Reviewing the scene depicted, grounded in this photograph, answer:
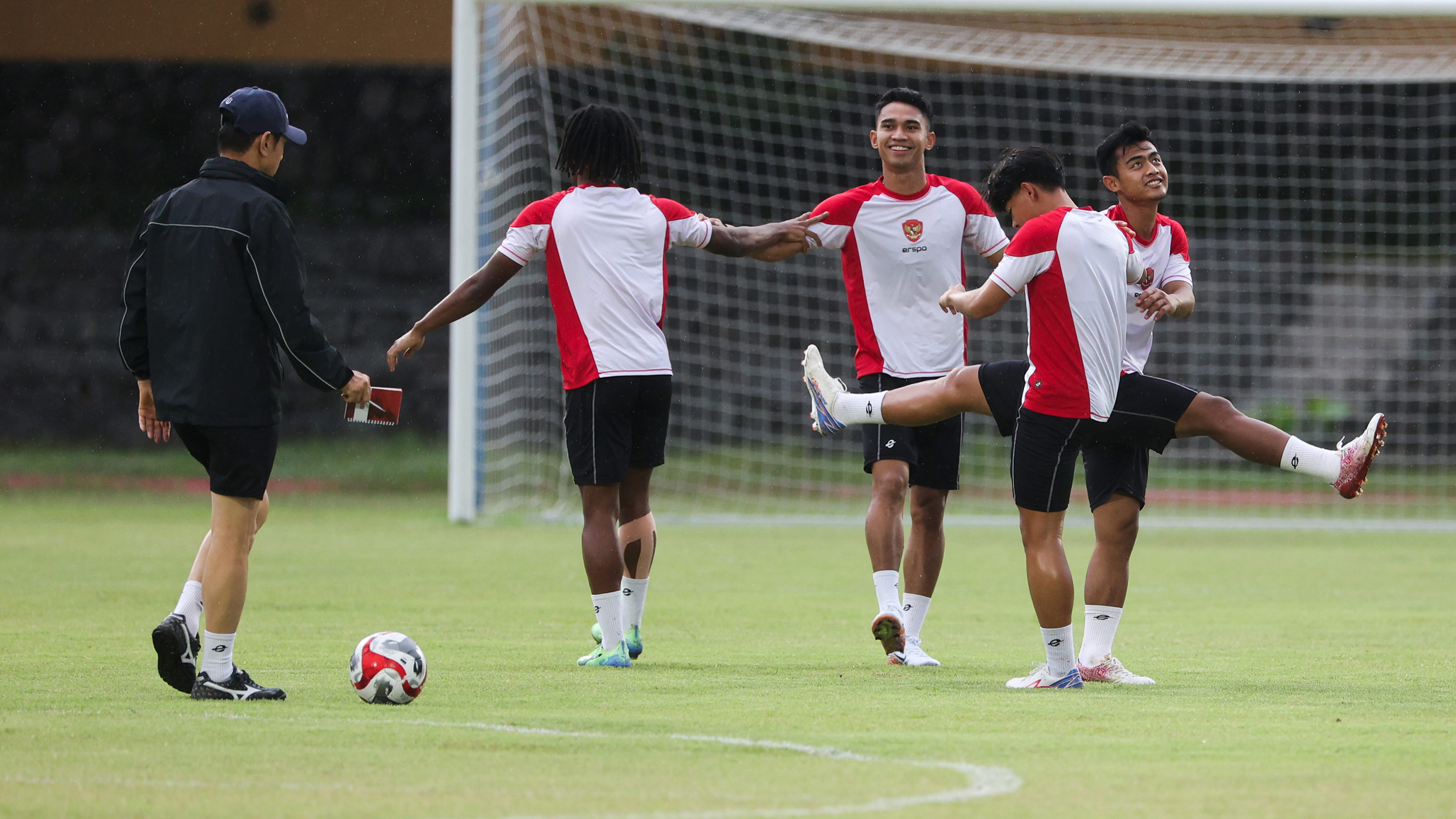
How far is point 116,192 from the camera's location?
2484 cm

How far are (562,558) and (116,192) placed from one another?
16260 millimetres

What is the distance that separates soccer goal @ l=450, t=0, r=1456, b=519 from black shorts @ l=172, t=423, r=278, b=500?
9.98 meters

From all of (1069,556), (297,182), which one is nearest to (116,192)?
(297,182)

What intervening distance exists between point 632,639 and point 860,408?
1.32 metres

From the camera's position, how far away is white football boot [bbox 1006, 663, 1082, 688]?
226 inches

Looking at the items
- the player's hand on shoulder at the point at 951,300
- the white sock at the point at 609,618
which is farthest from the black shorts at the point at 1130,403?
the white sock at the point at 609,618

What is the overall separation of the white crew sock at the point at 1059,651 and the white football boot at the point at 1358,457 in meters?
1.14

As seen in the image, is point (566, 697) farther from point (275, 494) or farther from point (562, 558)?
point (275, 494)

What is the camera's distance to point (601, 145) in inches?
255

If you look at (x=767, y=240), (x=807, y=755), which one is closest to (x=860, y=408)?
(x=767, y=240)

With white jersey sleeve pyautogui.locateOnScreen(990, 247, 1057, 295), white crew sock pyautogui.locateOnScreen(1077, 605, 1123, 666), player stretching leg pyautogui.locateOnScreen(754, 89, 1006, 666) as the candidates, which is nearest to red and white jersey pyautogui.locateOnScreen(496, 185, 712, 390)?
player stretching leg pyautogui.locateOnScreen(754, 89, 1006, 666)

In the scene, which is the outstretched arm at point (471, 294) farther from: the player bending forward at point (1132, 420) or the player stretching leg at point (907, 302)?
the player bending forward at point (1132, 420)

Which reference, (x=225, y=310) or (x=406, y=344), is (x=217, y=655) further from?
(x=406, y=344)

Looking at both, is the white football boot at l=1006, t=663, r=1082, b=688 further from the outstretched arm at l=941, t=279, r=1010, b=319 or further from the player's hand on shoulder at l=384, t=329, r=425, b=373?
the player's hand on shoulder at l=384, t=329, r=425, b=373
